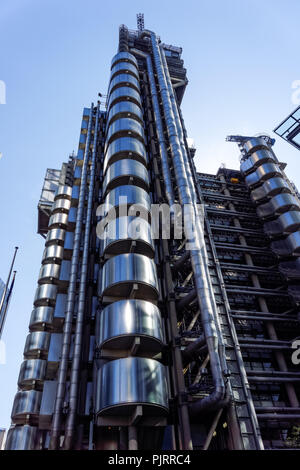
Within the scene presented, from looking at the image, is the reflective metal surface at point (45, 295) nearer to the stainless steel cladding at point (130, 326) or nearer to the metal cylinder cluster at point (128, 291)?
the metal cylinder cluster at point (128, 291)

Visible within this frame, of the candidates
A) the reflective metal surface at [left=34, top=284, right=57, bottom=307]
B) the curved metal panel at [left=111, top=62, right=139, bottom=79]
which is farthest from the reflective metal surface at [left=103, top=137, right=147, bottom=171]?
the reflective metal surface at [left=34, top=284, right=57, bottom=307]

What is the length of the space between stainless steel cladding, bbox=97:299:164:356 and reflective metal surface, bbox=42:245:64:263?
19.9m

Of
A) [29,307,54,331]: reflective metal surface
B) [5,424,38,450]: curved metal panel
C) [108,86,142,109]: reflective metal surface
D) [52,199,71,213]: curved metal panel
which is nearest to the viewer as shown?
[5,424,38,450]: curved metal panel

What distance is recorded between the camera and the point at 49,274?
45.0 meters

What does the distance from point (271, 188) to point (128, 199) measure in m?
24.8

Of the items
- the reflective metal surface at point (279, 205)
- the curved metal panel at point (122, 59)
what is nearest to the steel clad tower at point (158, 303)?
the reflective metal surface at point (279, 205)

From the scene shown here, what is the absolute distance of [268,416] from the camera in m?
31.4

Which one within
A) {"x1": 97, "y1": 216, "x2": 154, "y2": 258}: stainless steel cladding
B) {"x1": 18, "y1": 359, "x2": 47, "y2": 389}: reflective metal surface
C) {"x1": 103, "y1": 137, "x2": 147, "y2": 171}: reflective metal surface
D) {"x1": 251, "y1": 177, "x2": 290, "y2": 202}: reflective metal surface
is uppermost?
{"x1": 251, "y1": 177, "x2": 290, "y2": 202}: reflective metal surface

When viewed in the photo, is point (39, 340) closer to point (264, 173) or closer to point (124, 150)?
point (124, 150)

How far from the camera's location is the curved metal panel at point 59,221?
1966 inches

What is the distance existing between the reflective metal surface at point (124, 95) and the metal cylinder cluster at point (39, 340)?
15.1 metres

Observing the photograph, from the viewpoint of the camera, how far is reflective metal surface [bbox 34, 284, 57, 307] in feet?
143

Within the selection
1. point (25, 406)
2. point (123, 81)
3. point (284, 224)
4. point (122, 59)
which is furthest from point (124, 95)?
point (25, 406)

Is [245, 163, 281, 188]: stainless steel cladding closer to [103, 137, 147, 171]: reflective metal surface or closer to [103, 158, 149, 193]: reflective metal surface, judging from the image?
[103, 137, 147, 171]: reflective metal surface
